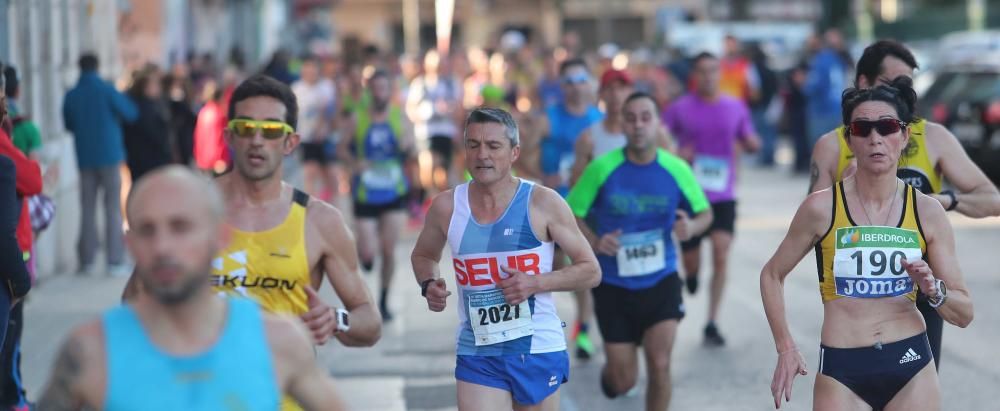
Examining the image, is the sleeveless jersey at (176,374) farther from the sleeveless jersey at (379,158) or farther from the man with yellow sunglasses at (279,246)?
the sleeveless jersey at (379,158)

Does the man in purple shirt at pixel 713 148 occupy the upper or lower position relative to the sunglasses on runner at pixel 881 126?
lower

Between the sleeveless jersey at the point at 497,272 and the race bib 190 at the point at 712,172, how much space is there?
4.96m

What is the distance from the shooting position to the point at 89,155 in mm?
14578

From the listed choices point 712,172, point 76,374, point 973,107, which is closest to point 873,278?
point 76,374

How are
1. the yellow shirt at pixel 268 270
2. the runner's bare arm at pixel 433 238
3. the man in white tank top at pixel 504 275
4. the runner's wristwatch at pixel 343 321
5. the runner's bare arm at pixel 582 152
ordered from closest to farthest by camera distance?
the runner's wristwatch at pixel 343 321, the yellow shirt at pixel 268 270, the man in white tank top at pixel 504 275, the runner's bare arm at pixel 433 238, the runner's bare arm at pixel 582 152

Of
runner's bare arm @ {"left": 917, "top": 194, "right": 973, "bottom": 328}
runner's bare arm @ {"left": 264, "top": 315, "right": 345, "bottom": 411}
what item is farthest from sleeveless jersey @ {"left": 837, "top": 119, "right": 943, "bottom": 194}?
runner's bare arm @ {"left": 264, "top": 315, "right": 345, "bottom": 411}

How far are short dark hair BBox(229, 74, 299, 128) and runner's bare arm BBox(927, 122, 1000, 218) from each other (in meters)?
2.73

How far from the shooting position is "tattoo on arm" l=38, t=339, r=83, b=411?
346 cm

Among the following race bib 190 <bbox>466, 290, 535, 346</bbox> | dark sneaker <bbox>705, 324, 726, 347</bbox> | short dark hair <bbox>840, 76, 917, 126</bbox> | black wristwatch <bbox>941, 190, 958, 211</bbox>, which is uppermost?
short dark hair <bbox>840, 76, 917, 126</bbox>

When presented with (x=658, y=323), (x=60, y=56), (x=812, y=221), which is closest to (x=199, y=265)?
(x=812, y=221)

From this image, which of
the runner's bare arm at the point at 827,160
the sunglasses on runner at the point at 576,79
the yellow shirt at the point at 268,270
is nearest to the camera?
the yellow shirt at the point at 268,270

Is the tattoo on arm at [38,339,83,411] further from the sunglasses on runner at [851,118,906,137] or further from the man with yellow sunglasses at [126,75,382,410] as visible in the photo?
the sunglasses on runner at [851,118,906,137]

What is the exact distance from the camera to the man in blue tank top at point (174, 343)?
336 centimetres

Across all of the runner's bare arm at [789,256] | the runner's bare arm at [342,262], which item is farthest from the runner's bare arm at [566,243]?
the runner's bare arm at [342,262]
